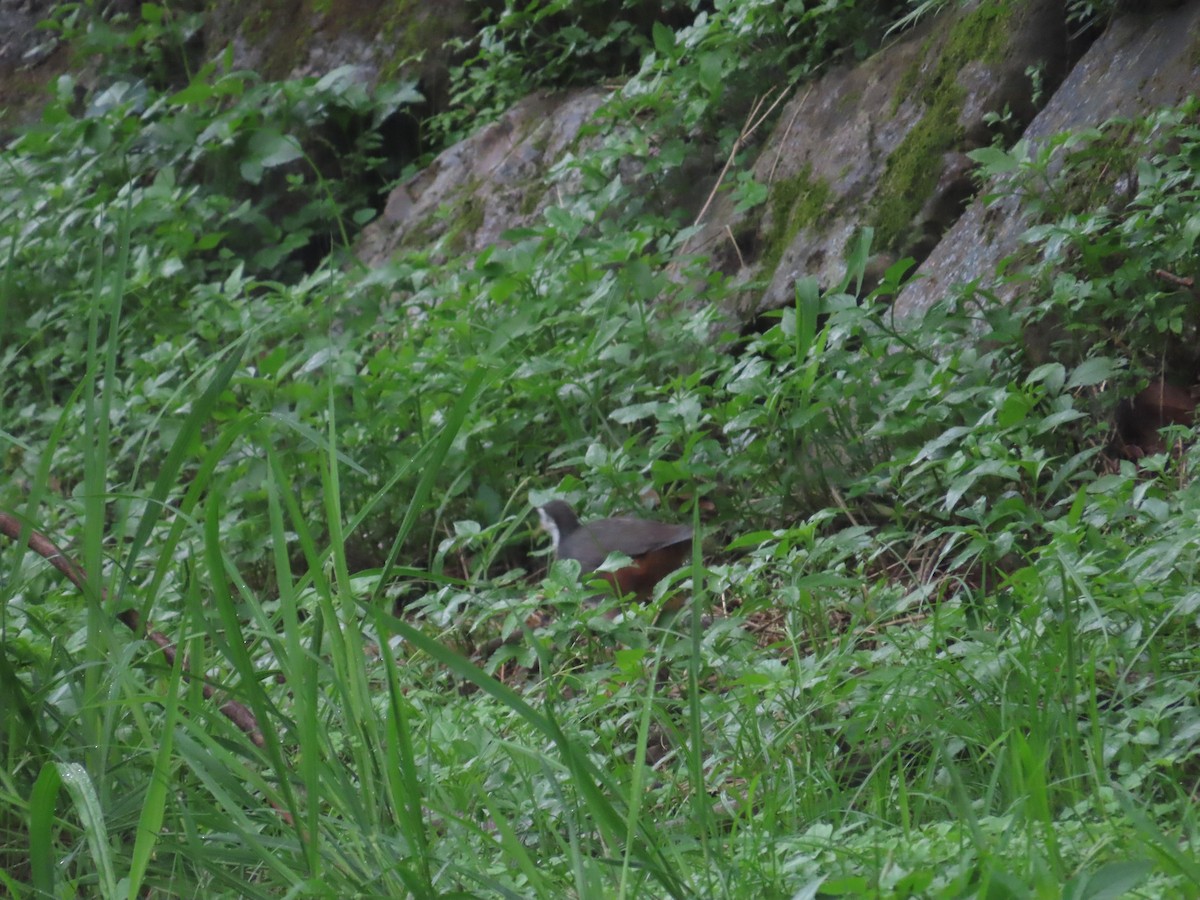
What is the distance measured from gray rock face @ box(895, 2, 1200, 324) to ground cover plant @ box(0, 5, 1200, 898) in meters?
0.19

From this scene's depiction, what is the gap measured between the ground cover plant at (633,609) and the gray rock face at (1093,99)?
19 cm

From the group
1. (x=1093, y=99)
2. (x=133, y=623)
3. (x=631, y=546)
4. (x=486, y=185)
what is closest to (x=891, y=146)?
(x=1093, y=99)

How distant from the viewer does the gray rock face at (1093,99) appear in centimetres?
380

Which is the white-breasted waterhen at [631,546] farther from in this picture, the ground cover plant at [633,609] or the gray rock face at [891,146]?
the gray rock face at [891,146]

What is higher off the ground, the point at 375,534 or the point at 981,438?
the point at 981,438

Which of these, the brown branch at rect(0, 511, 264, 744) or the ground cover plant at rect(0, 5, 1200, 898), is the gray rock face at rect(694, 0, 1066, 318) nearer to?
the ground cover plant at rect(0, 5, 1200, 898)

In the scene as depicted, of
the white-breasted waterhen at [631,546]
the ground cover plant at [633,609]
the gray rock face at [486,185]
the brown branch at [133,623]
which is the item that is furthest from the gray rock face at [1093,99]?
the brown branch at [133,623]

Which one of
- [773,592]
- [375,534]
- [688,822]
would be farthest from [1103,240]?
[375,534]

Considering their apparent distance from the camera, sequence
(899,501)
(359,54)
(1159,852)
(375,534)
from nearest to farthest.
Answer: (1159,852), (899,501), (375,534), (359,54)

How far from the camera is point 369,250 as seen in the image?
6.86 metres

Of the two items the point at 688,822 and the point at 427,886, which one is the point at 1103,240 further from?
the point at 427,886

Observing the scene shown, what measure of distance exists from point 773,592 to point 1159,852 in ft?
5.13

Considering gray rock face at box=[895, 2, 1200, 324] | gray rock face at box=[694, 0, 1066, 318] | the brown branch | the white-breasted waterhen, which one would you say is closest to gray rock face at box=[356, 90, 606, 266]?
gray rock face at box=[694, 0, 1066, 318]

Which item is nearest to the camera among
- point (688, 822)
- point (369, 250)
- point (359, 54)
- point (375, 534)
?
point (688, 822)
